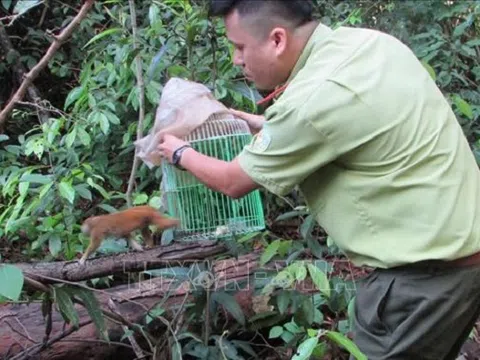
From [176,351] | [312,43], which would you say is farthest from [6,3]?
[312,43]

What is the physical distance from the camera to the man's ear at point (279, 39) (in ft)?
5.82

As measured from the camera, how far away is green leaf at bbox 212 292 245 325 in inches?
106

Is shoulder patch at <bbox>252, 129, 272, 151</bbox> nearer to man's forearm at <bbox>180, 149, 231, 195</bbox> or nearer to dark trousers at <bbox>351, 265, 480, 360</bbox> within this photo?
man's forearm at <bbox>180, 149, 231, 195</bbox>

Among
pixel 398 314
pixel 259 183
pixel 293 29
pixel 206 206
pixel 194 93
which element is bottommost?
pixel 398 314

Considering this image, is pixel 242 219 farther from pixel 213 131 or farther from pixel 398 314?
pixel 398 314

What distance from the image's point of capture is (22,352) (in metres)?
2.71

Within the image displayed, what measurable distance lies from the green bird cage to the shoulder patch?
564mm

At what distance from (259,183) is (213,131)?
2.08 feet

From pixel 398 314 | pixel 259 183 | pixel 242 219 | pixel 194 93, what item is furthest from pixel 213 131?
pixel 398 314

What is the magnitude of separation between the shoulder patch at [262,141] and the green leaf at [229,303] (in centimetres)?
106

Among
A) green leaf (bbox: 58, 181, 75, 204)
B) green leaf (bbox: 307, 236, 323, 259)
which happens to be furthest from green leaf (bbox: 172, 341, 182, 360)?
green leaf (bbox: 58, 181, 75, 204)

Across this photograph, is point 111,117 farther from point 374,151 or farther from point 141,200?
point 374,151

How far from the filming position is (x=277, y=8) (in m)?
1.77

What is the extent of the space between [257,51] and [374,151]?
374mm
